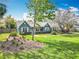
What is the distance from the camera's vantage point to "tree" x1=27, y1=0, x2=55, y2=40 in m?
32.2

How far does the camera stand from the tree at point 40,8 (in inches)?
1268

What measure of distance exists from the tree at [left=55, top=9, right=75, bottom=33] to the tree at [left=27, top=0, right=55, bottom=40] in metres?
27.3

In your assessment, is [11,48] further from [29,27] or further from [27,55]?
[29,27]

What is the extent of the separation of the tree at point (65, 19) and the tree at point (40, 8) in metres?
27.3

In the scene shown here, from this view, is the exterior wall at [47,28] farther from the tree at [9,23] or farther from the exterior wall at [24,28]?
the tree at [9,23]

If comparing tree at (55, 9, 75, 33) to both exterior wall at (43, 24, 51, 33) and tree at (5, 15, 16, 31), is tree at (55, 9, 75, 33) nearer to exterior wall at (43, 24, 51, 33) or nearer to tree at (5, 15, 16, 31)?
exterior wall at (43, 24, 51, 33)

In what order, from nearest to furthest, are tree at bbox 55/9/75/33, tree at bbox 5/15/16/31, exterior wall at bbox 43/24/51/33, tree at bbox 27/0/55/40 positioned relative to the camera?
tree at bbox 27/0/55/40 → tree at bbox 55/9/75/33 → exterior wall at bbox 43/24/51/33 → tree at bbox 5/15/16/31

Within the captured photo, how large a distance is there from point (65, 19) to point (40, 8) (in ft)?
99.5

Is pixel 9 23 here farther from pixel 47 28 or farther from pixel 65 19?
pixel 65 19

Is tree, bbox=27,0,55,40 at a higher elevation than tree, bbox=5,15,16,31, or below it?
higher

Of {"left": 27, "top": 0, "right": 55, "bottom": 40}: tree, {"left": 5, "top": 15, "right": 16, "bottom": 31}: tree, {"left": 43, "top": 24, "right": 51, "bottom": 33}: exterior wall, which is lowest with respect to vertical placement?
{"left": 43, "top": 24, "right": 51, "bottom": 33}: exterior wall

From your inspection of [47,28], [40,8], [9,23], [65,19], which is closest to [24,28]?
[47,28]

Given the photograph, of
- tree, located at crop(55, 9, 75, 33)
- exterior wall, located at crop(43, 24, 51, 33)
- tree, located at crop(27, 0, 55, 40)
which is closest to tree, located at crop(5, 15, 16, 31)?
exterior wall, located at crop(43, 24, 51, 33)

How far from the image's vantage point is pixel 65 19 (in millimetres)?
61438
